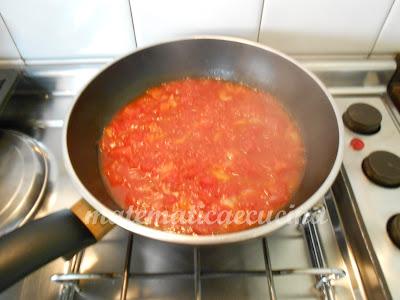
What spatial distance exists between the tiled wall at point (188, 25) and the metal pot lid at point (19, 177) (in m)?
0.25

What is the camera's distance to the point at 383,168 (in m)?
0.72

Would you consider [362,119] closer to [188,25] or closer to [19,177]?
[188,25]

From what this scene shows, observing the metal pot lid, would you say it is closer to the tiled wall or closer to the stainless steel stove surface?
the stainless steel stove surface

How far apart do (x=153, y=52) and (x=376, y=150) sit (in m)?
0.60

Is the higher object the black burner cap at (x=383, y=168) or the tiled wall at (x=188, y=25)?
the tiled wall at (x=188, y=25)

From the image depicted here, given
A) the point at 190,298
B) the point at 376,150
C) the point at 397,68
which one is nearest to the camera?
the point at 190,298

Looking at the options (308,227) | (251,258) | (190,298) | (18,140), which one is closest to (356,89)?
(308,227)

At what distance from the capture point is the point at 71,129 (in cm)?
71

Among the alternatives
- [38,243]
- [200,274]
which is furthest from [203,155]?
[38,243]

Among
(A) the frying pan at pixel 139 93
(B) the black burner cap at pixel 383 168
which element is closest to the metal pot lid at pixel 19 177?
(A) the frying pan at pixel 139 93

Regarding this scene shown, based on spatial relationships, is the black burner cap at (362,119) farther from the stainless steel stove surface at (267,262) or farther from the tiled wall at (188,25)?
the tiled wall at (188,25)

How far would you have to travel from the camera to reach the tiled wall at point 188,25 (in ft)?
2.62

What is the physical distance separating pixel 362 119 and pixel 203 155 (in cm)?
41

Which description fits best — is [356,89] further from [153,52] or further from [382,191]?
[153,52]
